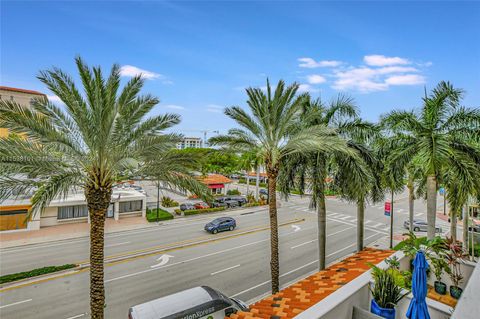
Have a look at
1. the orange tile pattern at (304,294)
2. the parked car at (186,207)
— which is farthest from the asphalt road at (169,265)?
the parked car at (186,207)

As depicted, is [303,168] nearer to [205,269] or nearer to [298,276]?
[298,276]

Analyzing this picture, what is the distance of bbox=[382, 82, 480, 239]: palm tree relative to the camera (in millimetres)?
10656

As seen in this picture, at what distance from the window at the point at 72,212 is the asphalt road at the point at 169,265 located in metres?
6.00

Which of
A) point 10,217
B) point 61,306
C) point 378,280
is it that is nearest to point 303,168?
point 378,280

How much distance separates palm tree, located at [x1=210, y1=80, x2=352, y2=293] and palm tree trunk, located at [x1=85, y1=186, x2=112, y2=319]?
594 centimetres

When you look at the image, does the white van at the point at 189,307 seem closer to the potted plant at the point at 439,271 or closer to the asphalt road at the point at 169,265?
the asphalt road at the point at 169,265

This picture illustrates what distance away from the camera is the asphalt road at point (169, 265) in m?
12.7

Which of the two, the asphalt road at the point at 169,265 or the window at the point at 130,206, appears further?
the window at the point at 130,206

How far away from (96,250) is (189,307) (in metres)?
3.76

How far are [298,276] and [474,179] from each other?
400 inches

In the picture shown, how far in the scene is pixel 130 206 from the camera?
30.4 metres

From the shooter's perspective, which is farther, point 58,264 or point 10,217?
point 10,217

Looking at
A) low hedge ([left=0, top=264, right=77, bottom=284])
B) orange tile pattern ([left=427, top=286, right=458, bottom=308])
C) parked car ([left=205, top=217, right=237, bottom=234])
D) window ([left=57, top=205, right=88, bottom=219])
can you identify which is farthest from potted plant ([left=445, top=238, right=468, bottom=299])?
window ([left=57, top=205, right=88, bottom=219])

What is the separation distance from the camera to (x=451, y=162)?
10.9 m
